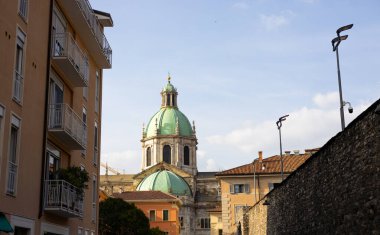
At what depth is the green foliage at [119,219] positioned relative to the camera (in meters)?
56.6

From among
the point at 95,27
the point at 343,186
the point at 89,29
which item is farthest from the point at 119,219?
the point at 343,186

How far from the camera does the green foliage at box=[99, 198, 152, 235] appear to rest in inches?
2227

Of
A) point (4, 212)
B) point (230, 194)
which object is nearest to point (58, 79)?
point (4, 212)

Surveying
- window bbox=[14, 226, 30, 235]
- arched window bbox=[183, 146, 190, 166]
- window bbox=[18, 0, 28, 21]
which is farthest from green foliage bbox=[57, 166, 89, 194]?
arched window bbox=[183, 146, 190, 166]

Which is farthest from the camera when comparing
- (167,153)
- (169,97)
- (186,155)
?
(169,97)

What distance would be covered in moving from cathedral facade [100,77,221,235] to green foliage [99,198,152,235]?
52.3 metres

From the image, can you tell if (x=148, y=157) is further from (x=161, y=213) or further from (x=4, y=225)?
(x=4, y=225)

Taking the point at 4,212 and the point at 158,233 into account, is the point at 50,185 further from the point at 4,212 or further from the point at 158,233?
the point at 158,233

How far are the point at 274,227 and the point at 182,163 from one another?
314 feet

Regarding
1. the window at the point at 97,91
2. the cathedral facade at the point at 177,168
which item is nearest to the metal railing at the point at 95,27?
the window at the point at 97,91

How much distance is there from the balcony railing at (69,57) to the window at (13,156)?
13.7 feet

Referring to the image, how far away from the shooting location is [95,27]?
79.9 ft

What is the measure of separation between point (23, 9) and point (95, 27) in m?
7.48

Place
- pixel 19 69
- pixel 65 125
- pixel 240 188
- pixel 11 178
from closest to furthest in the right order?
pixel 11 178, pixel 19 69, pixel 65 125, pixel 240 188
